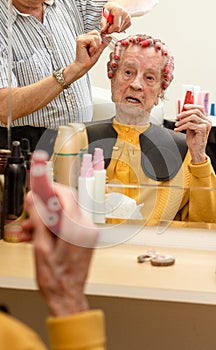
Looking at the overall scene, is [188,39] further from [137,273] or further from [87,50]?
[137,273]

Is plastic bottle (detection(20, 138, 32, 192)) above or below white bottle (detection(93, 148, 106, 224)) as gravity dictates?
above

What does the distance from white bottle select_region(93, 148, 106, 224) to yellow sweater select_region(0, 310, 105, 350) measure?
40.5 inches

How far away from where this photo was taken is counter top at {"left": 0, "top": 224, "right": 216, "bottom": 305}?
64.1 inches

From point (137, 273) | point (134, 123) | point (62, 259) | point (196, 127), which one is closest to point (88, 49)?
point (134, 123)

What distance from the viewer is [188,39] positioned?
1.92m

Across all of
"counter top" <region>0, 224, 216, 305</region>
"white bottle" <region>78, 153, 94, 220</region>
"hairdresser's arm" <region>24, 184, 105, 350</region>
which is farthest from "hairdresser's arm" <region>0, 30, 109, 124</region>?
"hairdresser's arm" <region>24, 184, 105, 350</region>

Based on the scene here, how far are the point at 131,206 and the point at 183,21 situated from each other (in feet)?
1.67

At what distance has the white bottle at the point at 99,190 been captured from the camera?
1973mm

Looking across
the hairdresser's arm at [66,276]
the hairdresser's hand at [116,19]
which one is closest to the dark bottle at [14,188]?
the hairdresser's hand at [116,19]

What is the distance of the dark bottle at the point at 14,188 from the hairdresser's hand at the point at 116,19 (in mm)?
411

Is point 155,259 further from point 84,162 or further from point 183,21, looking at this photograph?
point 183,21

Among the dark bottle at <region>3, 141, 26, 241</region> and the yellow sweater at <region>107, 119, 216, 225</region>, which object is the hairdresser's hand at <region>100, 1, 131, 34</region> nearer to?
the yellow sweater at <region>107, 119, 216, 225</region>

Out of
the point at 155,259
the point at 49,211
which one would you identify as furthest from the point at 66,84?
the point at 49,211

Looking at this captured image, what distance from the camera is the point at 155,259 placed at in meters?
1.80
